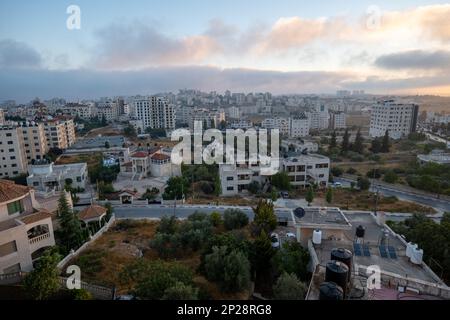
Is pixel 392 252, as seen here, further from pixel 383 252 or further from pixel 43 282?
pixel 43 282

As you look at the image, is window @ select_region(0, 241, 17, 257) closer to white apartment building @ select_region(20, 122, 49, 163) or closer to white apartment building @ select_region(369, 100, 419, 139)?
white apartment building @ select_region(20, 122, 49, 163)

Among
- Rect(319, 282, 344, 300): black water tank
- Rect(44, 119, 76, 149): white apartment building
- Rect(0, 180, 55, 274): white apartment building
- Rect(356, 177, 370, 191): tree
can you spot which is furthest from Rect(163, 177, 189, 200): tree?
Rect(44, 119, 76, 149): white apartment building

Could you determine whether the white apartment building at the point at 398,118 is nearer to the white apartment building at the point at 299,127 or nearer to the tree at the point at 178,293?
the white apartment building at the point at 299,127

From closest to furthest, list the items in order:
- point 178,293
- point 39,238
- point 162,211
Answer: point 178,293
point 39,238
point 162,211

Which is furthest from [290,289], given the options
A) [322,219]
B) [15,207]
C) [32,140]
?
[32,140]

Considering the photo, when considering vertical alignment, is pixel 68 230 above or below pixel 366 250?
below
